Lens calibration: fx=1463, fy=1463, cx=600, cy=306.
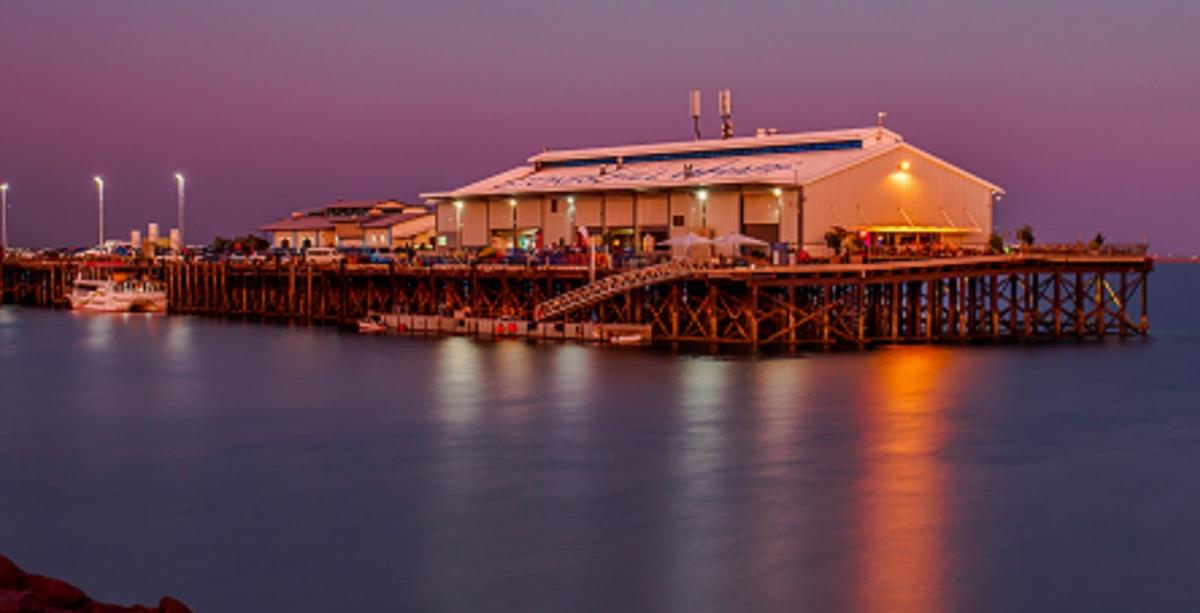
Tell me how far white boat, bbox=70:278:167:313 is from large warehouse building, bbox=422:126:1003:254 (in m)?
28.6

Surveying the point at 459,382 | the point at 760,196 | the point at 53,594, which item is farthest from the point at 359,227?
the point at 53,594

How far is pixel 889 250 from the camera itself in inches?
2436

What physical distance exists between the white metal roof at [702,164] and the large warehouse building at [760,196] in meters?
0.08

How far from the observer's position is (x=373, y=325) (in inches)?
2874

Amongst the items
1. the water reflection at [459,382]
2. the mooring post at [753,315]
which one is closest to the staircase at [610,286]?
the mooring post at [753,315]

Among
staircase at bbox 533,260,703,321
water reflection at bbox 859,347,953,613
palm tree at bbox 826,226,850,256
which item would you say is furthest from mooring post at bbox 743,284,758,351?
water reflection at bbox 859,347,953,613

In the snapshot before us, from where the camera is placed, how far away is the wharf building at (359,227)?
331ft

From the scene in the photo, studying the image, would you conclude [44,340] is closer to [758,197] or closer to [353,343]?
[353,343]

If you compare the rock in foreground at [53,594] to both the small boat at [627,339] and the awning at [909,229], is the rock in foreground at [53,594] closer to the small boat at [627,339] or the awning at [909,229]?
the small boat at [627,339]

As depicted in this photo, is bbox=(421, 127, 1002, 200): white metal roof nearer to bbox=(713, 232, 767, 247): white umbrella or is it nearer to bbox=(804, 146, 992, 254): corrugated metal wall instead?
bbox=(804, 146, 992, 254): corrugated metal wall

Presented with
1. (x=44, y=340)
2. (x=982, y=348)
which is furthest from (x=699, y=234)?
(x=44, y=340)

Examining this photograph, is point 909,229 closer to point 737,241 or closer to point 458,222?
point 737,241

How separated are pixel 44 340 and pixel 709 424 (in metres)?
44.5

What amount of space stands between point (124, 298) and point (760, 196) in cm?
5071
